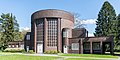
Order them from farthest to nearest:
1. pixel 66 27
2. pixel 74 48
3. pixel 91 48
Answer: pixel 66 27
pixel 74 48
pixel 91 48

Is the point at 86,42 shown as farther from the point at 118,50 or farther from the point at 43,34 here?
the point at 118,50

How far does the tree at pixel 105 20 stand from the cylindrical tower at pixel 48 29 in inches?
820

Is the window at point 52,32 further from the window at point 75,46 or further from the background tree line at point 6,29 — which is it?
the background tree line at point 6,29

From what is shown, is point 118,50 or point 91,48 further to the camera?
point 118,50

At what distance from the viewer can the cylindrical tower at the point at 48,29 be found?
160ft

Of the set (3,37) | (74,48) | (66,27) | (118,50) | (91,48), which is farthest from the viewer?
(3,37)

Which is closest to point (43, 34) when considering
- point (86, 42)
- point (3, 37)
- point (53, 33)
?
point (53, 33)

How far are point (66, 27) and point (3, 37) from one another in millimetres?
29927

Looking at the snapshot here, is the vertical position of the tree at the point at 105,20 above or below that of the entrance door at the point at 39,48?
above

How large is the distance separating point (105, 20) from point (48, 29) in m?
27.2

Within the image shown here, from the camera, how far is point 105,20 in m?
68.8

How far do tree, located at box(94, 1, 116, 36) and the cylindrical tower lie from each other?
20.8m

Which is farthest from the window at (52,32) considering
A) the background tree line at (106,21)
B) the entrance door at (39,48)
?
the background tree line at (106,21)

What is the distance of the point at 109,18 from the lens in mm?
67938
